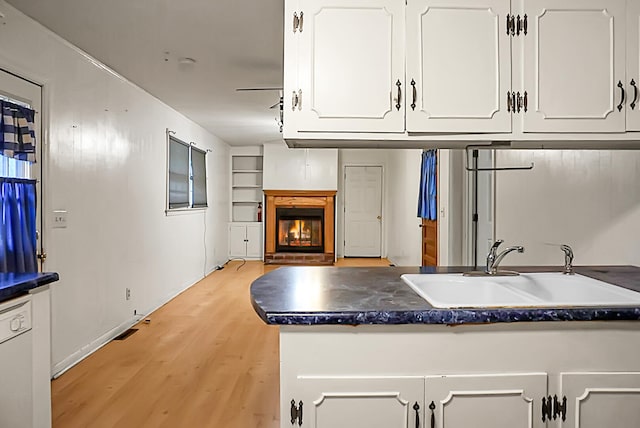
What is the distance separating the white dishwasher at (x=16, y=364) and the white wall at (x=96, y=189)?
1441mm

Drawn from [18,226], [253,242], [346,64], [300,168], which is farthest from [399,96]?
[253,242]

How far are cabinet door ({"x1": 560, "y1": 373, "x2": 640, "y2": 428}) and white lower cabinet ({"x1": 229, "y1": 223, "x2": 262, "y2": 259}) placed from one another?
8.13 meters

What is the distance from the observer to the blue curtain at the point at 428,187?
5.21 metres

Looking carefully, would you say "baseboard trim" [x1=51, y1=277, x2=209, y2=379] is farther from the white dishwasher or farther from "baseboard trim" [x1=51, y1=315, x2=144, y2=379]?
the white dishwasher

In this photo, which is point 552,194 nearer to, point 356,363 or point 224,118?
point 356,363

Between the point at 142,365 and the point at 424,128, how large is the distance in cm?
278

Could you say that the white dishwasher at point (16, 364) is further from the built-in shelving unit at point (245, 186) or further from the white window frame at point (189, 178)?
the built-in shelving unit at point (245, 186)

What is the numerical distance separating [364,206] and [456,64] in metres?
7.94

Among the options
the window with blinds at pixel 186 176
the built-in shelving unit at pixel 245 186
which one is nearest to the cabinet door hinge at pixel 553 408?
the window with blinds at pixel 186 176

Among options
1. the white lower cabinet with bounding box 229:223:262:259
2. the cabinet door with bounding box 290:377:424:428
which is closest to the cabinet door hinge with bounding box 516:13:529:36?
the cabinet door with bounding box 290:377:424:428

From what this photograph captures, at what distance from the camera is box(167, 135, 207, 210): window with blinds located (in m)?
5.76

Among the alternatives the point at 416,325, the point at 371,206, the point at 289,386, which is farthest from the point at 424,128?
the point at 371,206

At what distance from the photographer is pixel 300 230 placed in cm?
899

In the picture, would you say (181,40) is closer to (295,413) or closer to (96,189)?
(96,189)
